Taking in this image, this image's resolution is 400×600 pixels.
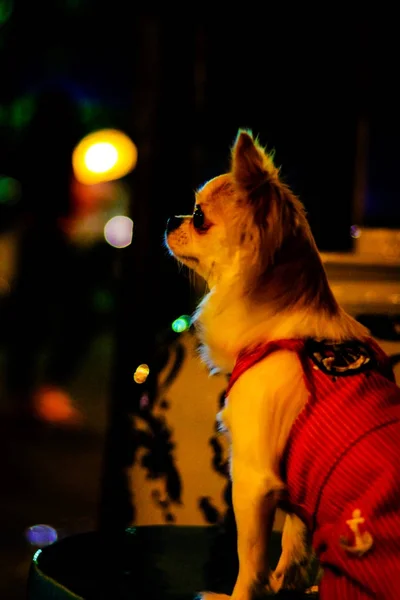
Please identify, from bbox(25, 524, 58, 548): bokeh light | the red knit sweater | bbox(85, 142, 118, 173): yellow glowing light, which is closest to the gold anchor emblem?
the red knit sweater

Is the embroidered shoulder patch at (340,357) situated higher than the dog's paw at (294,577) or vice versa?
the embroidered shoulder patch at (340,357)

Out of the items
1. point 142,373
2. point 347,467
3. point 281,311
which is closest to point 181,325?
point 142,373

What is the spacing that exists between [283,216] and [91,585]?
34.0 inches

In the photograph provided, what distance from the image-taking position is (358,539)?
Result: 1254 millimetres

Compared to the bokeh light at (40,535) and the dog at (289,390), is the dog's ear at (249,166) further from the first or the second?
the bokeh light at (40,535)

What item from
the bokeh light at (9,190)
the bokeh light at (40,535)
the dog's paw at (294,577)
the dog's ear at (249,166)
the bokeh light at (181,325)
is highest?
the dog's ear at (249,166)

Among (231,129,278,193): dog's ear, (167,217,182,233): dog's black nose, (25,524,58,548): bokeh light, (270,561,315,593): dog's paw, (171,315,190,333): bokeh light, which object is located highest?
(231,129,278,193): dog's ear

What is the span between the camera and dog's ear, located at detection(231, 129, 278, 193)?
1.43m

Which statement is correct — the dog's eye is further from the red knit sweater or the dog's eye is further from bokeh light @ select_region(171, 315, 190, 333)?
bokeh light @ select_region(171, 315, 190, 333)

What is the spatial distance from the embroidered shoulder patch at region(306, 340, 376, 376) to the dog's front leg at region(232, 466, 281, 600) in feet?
0.79

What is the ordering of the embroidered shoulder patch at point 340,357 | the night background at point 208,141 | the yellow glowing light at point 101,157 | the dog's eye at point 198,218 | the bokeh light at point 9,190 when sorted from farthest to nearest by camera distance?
the yellow glowing light at point 101,157 → the bokeh light at point 9,190 → the night background at point 208,141 → the dog's eye at point 198,218 → the embroidered shoulder patch at point 340,357

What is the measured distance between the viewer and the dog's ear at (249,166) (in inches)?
56.5

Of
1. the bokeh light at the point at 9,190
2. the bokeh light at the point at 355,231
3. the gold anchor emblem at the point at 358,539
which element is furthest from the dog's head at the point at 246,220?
the bokeh light at the point at 9,190

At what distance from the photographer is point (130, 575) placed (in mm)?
1638
